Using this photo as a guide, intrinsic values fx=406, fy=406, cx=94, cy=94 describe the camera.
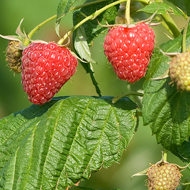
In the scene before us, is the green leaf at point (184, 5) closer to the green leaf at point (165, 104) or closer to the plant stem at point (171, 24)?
the plant stem at point (171, 24)

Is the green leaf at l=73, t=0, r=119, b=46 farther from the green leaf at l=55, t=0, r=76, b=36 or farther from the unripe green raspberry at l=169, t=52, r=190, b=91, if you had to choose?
the unripe green raspberry at l=169, t=52, r=190, b=91

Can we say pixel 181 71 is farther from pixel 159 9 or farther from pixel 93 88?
pixel 93 88

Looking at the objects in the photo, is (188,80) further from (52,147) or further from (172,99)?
(52,147)

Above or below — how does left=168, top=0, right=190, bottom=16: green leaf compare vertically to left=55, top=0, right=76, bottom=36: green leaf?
below

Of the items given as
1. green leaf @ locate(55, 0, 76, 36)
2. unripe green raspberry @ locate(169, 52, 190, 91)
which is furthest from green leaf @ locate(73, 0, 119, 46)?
unripe green raspberry @ locate(169, 52, 190, 91)

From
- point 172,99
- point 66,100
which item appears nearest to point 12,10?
point 66,100

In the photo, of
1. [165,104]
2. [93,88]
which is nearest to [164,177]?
[165,104]

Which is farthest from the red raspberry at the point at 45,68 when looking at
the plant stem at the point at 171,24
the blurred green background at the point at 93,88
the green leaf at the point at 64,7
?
A: the blurred green background at the point at 93,88
